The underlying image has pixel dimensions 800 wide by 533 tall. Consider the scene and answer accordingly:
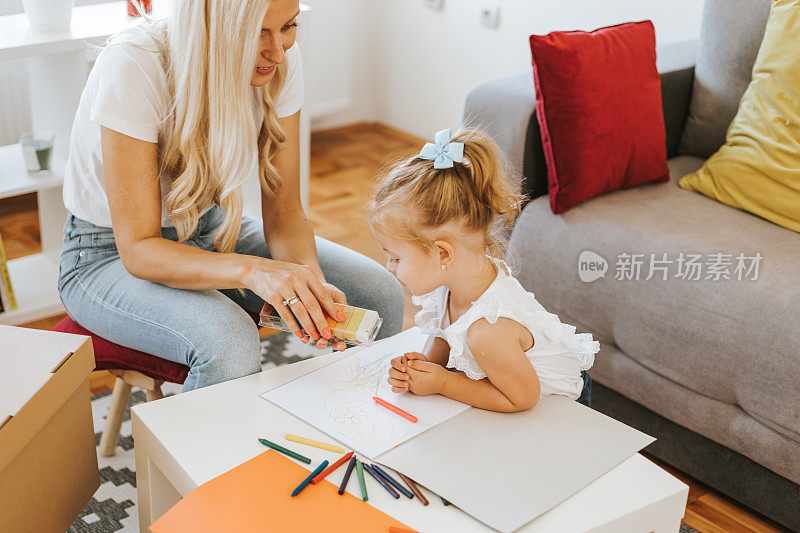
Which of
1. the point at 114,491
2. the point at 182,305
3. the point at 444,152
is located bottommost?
the point at 114,491

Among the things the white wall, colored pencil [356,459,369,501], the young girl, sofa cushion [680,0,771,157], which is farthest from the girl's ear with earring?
the white wall

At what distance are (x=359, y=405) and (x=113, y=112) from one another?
0.55 m

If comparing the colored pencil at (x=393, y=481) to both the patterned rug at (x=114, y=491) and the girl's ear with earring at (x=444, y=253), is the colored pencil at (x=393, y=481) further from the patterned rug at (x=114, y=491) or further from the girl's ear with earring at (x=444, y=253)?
the patterned rug at (x=114, y=491)

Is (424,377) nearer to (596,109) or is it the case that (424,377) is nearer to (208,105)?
(208,105)

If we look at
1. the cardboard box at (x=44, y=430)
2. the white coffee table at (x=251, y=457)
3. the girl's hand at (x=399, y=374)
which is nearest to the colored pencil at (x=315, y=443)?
the white coffee table at (x=251, y=457)

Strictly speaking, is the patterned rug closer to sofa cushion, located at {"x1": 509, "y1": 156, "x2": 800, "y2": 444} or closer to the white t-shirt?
sofa cushion, located at {"x1": 509, "y1": 156, "x2": 800, "y2": 444}

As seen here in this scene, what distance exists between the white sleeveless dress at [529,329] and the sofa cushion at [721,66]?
964 mm

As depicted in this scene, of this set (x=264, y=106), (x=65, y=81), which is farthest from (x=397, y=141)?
(x=264, y=106)

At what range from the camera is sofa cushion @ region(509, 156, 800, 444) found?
54.4 inches

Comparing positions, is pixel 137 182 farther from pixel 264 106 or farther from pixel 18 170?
pixel 18 170

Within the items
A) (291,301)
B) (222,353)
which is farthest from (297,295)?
(222,353)

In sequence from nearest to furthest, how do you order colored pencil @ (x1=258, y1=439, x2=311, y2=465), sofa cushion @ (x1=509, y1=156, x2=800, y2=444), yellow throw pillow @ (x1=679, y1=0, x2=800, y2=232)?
colored pencil @ (x1=258, y1=439, x2=311, y2=465)
sofa cushion @ (x1=509, y1=156, x2=800, y2=444)
yellow throw pillow @ (x1=679, y1=0, x2=800, y2=232)

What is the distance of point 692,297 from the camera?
4.89 feet

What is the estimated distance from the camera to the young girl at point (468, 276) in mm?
1075
